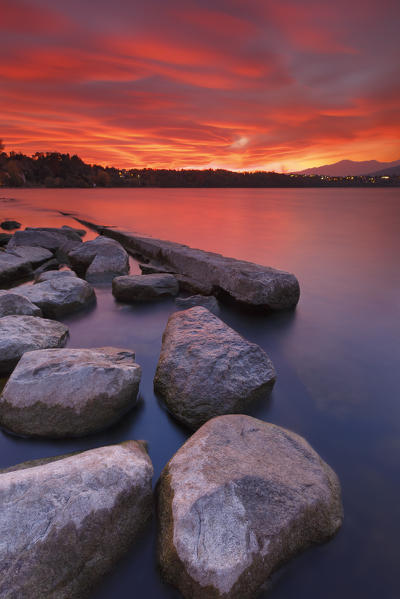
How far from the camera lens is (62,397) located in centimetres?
227

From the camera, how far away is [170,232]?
13.5 meters

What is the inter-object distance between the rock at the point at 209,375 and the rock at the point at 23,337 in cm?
129

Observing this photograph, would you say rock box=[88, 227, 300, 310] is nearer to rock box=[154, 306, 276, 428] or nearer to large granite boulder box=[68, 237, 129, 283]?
large granite boulder box=[68, 237, 129, 283]

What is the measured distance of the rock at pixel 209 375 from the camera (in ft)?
7.97

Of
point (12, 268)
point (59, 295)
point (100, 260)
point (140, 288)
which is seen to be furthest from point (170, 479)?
point (12, 268)

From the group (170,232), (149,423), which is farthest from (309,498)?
(170,232)

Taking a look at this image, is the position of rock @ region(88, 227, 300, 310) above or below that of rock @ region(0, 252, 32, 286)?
above

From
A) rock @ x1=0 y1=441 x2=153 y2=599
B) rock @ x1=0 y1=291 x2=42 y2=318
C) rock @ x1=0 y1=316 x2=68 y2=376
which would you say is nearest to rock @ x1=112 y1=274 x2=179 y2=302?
rock @ x1=0 y1=291 x2=42 y2=318

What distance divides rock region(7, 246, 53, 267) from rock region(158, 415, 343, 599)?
7.02m

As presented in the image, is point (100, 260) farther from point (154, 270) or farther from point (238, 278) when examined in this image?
point (238, 278)

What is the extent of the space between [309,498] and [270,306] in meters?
3.22

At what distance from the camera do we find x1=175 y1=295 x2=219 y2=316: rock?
472 centimetres

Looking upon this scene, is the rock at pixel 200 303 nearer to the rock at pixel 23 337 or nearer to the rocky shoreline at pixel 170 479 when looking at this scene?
the rocky shoreline at pixel 170 479

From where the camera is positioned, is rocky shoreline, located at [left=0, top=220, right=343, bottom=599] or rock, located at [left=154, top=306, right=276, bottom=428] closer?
rocky shoreline, located at [left=0, top=220, right=343, bottom=599]
